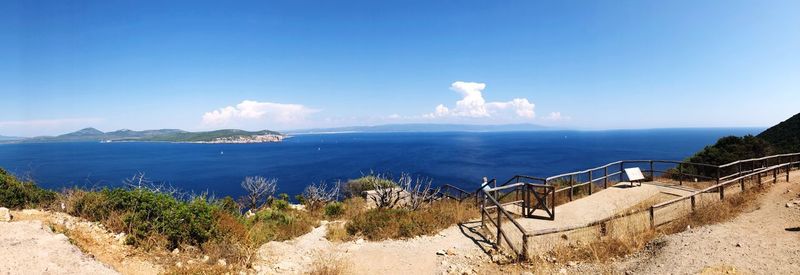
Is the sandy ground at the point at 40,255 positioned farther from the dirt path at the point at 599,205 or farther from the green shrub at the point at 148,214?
the dirt path at the point at 599,205

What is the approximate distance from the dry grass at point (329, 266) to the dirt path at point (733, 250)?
527 centimetres

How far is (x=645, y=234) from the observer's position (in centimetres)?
829

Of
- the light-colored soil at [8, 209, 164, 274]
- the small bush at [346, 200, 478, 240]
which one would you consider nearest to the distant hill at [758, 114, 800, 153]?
the small bush at [346, 200, 478, 240]

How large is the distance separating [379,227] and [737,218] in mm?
9132

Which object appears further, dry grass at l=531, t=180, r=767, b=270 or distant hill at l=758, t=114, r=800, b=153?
distant hill at l=758, t=114, r=800, b=153

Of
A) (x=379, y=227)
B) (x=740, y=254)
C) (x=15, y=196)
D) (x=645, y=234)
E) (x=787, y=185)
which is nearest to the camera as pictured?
(x=740, y=254)

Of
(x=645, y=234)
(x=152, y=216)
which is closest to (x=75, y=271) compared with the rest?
(x=152, y=216)

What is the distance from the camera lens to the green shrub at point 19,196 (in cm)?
889

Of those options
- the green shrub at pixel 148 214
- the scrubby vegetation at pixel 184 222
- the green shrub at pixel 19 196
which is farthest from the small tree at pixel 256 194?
the green shrub at pixel 148 214

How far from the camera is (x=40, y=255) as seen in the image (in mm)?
6000

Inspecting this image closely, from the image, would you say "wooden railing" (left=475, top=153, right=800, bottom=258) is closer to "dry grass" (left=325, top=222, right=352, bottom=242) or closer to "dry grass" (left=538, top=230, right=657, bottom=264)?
"dry grass" (left=538, top=230, right=657, bottom=264)

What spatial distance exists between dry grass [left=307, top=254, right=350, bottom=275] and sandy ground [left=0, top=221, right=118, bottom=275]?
3.27 metres

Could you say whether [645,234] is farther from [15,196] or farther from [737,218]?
[15,196]

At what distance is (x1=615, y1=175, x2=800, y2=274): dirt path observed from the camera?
6094 millimetres
